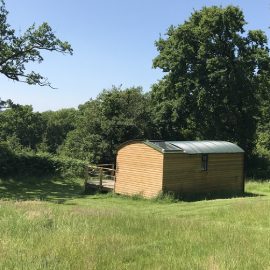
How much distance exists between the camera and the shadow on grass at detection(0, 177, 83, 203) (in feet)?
98.1

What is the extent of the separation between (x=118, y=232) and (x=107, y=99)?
34.6 metres

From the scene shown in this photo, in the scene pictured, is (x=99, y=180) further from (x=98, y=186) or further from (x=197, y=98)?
(x=197, y=98)

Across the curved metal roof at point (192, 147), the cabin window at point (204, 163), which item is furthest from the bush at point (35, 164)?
the cabin window at point (204, 163)

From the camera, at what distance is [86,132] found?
4366 centimetres

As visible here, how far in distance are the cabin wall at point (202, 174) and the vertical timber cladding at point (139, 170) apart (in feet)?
1.74

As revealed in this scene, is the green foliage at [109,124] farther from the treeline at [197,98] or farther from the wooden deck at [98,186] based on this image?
the wooden deck at [98,186]

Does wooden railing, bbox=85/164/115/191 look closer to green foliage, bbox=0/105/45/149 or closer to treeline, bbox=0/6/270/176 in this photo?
treeline, bbox=0/6/270/176

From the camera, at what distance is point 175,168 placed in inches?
1051

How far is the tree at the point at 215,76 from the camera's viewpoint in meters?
44.2

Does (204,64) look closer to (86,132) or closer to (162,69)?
(162,69)

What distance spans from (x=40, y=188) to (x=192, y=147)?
12135 mm

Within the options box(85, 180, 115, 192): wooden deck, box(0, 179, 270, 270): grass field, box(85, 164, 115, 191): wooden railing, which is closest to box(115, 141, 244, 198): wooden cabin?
box(85, 180, 115, 192): wooden deck

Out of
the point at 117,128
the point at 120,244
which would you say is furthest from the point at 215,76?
the point at 120,244

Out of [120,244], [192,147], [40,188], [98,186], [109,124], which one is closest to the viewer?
[120,244]
